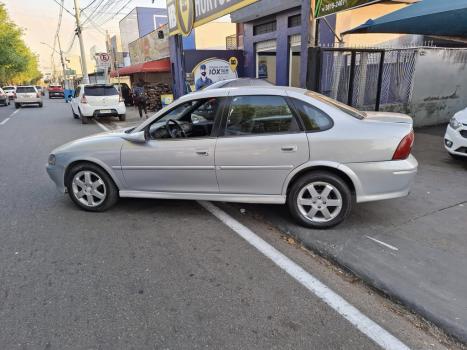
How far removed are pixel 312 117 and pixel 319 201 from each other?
0.93 m

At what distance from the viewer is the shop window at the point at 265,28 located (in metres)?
14.8

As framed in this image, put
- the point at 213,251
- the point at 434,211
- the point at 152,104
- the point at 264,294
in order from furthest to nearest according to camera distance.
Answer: the point at 152,104 → the point at 434,211 → the point at 213,251 → the point at 264,294

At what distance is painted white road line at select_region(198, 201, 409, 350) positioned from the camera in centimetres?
246

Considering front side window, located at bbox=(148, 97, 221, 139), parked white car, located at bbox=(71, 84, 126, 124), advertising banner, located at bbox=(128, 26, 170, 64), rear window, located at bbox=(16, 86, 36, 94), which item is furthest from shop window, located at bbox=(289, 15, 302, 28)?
rear window, located at bbox=(16, 86, 36, 94)

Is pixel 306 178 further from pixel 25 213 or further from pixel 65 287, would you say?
pixel 25 213

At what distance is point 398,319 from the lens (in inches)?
105

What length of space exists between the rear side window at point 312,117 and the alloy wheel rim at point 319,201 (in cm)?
61

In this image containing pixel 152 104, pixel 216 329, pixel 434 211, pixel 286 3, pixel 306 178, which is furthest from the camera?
pixel 152 104

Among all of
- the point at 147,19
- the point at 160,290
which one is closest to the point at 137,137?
the point at 160,290

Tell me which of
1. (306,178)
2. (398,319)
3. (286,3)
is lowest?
(398,319)

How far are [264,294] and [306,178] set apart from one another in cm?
149

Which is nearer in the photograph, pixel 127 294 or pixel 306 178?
pixel 127 294

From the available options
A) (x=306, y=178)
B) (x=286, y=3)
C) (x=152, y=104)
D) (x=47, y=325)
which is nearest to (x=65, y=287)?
(x=47, y=325)

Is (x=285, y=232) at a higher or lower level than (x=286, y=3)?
lower
